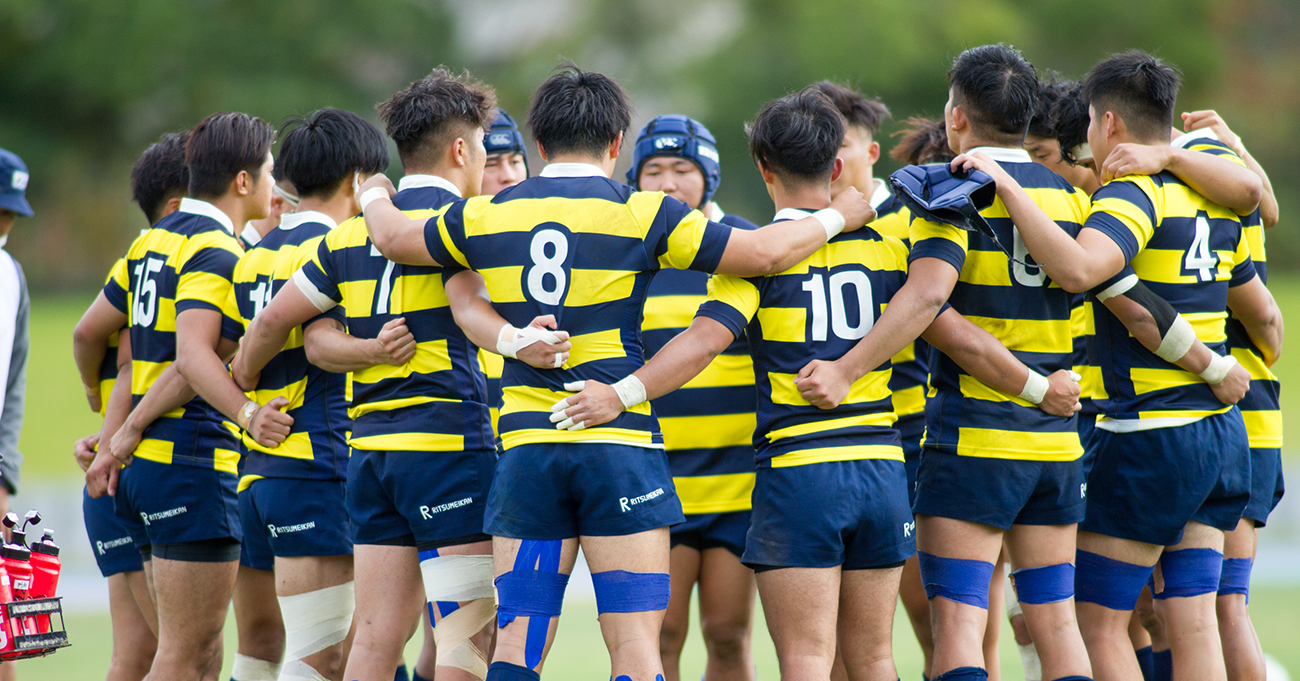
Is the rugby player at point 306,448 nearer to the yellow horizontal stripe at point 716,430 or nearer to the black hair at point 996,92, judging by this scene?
the yellow horizontal stripe at point 716,430

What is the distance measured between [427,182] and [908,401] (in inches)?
83.5

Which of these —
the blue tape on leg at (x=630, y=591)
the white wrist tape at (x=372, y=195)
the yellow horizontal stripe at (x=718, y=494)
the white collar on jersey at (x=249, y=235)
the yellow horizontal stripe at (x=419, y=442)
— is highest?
the white collar on jersey at (x=249, y=235)

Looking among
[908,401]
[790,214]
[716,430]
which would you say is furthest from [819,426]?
[908,401]

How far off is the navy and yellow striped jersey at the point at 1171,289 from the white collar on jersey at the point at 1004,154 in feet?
0.99

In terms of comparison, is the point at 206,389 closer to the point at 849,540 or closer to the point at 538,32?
the point at 849,540

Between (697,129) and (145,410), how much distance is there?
2.75 metres

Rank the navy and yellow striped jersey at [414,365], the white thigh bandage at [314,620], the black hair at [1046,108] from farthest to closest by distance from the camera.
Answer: the black hair at [1046,108], the white thigh bandage at [314,620], the navy and yellow striped jersey at [414,365]

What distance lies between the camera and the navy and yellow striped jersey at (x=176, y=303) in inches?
190

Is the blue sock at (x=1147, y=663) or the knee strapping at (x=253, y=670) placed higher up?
the knee strapping at (x=253, y=670)

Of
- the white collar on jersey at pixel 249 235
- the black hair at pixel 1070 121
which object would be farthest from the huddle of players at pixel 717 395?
the white collar on jersey at pixel 249 235

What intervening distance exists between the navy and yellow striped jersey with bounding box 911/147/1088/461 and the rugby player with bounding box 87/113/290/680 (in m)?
2.67

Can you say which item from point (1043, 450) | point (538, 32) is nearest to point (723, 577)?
point (1043, 450)

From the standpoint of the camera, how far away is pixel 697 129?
561 centimetres

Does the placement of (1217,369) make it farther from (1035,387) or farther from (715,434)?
(715,434)
